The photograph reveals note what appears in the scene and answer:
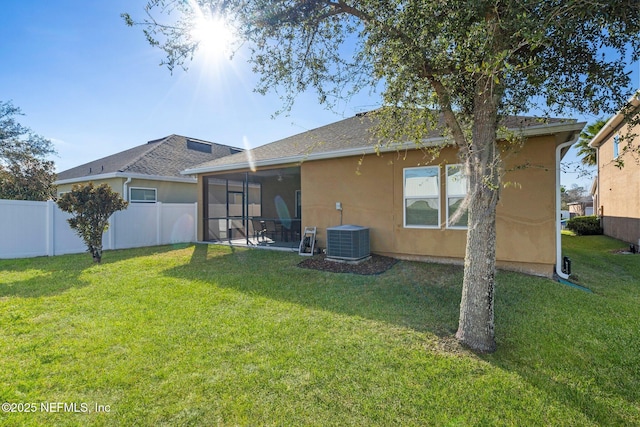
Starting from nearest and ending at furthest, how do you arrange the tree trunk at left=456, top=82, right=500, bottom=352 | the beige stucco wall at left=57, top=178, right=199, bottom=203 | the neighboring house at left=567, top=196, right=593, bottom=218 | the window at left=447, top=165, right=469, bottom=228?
the tree trunk at left=456, top=82, right=500, bottom=352
the window at left=447, top=165, right=469, bottom=228
the beige stucco wall at left=57, top=178, right=199, bottom=203
the neighboring house at left=567, top=196, right=593, bottom=218

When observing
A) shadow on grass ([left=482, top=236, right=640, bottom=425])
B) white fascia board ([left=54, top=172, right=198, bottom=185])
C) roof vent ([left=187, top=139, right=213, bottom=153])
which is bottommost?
shadow on grass ([left=482, top=236, right=640, bottom=425])

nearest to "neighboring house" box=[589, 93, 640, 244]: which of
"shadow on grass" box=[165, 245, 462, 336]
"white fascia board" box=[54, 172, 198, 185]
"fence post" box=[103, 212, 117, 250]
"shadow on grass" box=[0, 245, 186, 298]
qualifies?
"shadow on grass" box=[165, 245, 462, 336]

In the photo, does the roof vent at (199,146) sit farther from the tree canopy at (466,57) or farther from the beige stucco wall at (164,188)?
the tree canopy at (466,57)

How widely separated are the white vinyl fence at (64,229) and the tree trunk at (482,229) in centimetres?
1115

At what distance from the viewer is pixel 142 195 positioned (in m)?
12.9

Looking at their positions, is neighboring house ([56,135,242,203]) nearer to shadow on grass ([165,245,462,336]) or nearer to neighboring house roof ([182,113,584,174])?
neighboring house roof ([182,113,584,174])

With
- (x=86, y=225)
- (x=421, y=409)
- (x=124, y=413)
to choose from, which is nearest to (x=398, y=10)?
(x=421, y=409)

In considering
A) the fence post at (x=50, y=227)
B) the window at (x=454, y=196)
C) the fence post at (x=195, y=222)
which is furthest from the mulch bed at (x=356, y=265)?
the fence post at (x=50, y=227)

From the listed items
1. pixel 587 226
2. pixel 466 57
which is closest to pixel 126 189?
pixel 466 57

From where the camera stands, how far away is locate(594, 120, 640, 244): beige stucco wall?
11.6 metres

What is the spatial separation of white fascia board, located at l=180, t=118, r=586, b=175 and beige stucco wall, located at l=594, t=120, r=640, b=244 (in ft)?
19.6

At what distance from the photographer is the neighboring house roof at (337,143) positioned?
5906 millimetres

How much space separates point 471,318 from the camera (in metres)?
3.47

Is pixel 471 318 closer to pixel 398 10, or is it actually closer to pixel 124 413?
pixel 124 413
